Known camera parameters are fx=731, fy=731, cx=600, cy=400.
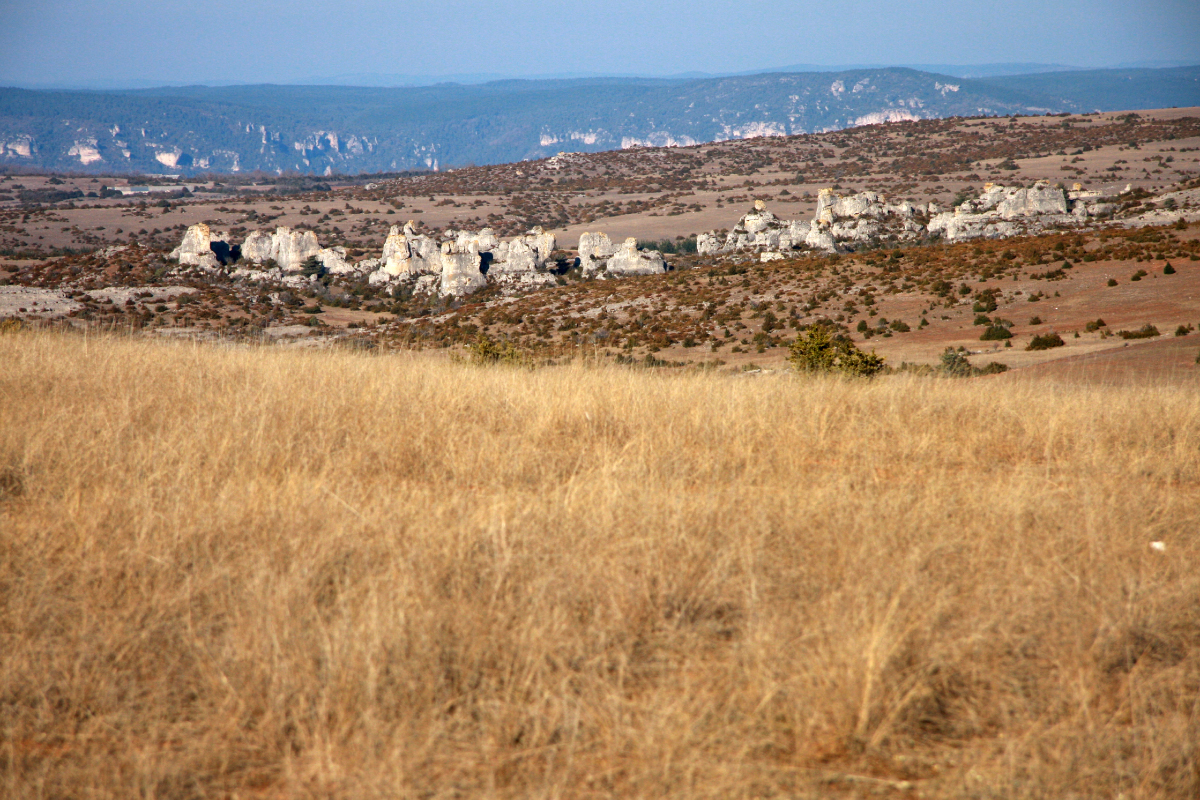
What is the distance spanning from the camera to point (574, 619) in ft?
8.75

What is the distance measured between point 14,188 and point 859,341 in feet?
596

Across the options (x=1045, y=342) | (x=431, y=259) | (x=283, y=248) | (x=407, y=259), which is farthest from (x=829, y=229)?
(x=283, y=248)

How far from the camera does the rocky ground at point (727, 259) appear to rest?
33.4 meters

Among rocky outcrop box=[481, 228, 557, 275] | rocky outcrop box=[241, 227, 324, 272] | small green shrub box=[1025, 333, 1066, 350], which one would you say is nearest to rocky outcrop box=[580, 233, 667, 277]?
rocky outcrop box=[481, 228, 557, 275]

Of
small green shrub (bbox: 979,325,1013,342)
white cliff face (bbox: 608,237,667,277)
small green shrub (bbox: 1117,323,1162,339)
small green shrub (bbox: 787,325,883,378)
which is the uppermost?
white cliff face (bbox: 608,237,667,277)

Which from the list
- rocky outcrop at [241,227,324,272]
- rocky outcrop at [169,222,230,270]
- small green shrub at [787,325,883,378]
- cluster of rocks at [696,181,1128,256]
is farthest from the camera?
rocky outcrop at [241,227,324,272]

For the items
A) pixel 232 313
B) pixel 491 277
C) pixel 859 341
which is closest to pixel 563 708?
pixel 859 341

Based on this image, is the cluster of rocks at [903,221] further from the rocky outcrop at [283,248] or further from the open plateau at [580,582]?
the open plateau at [580,582]

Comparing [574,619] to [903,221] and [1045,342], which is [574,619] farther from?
[903,221]

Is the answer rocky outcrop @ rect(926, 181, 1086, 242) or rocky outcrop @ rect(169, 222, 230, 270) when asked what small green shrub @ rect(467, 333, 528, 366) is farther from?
rocky outcrop @ rect(169, 222, 230, 270)

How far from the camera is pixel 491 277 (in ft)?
220

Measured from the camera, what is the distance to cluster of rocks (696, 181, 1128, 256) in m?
64.2

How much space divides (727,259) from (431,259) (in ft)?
92.0

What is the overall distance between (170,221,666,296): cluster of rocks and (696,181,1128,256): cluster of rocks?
41.7 ft
